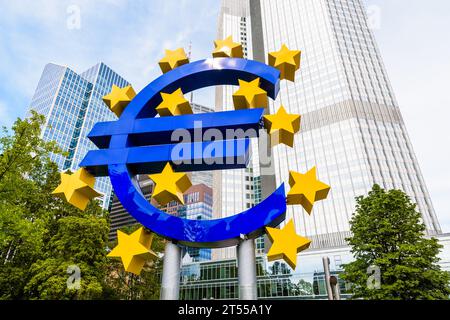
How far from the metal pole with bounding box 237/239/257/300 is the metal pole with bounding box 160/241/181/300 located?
1737 millimetres

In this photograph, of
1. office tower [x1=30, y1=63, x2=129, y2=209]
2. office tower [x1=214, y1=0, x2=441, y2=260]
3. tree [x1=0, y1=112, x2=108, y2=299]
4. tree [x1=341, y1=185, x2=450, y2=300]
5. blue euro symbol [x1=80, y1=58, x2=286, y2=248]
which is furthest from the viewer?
office tower [x1=30, y1=63, x2=129, y2=209]

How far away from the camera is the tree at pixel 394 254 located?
14805 millimetres

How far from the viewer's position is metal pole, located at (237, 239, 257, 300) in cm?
745

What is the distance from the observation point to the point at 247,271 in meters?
7.75

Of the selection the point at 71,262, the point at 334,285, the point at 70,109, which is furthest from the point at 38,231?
the point at 70,109

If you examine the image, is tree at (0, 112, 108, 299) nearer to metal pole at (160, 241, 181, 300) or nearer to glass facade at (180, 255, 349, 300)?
metal pole at (160, 241, 181, 300)

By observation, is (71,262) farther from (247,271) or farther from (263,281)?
(263,281)

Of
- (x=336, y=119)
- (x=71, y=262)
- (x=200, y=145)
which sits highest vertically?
(x=336, y=119)

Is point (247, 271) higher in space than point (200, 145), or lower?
lower

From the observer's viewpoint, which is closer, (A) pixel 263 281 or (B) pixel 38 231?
(B) pixel 38 231

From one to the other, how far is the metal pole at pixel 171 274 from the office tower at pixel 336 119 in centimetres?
5696

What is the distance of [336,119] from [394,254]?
6012 centimetres

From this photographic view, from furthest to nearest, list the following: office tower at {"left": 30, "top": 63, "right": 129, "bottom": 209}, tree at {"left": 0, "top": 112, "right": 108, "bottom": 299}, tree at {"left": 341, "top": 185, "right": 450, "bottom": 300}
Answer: office tower at {"left": 30, "top": 63, "right": 129, "bottom": 209}, tree at {"left": 341, "top": 185, "right": 450, "bottom": 300}, tree at {"left": 0, "top": 112, "right": 108, "bottom": 299}

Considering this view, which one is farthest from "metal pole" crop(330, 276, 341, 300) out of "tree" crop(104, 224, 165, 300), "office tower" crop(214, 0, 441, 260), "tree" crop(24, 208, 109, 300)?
"office tower" crop(214, 0, 441, 260)
